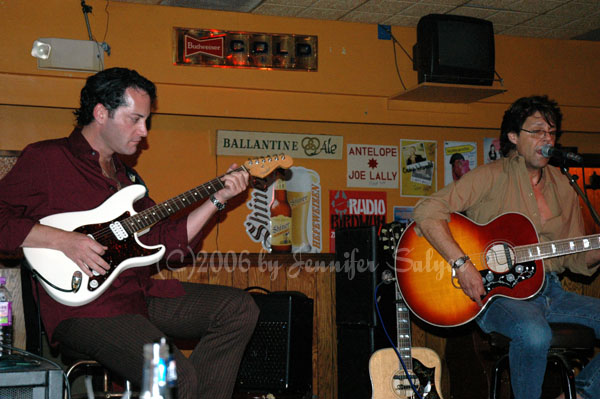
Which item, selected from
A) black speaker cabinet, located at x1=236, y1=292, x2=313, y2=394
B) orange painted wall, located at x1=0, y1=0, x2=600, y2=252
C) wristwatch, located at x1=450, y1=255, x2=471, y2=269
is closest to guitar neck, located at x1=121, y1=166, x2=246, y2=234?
black speaker cabinet, located at x1=236, y1=292, x2=313, y2=394

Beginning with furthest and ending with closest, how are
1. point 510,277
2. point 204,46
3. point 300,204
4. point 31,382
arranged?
point 300,204 → point 204,46 → point 510,277 → point 31,382

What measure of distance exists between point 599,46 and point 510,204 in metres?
3.33

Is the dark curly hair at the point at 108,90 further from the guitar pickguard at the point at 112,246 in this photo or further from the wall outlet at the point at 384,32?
the wall outlet at the point at 384,32

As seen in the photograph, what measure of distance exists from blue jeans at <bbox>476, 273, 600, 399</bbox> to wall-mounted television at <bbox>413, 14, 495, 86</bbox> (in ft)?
6.92

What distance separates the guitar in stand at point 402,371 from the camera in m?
3.77

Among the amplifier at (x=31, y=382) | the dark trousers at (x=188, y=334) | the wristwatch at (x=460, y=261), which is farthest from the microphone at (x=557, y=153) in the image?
the amplifier at (x=31, y=382)

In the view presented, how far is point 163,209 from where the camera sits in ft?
9.34

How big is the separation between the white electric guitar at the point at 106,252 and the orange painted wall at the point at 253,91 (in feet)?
7.28

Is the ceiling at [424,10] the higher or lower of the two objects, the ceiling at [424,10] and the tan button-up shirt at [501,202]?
the higher

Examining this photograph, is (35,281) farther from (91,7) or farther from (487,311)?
(91,7)

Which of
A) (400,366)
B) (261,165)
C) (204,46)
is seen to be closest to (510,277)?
(400,366)

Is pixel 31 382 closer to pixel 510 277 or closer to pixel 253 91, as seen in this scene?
pixel 510 277

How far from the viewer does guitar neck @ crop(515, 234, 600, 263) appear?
3209mm

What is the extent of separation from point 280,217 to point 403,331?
1.75 meters
